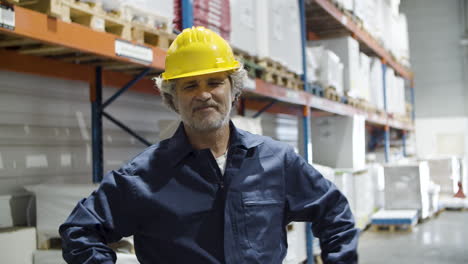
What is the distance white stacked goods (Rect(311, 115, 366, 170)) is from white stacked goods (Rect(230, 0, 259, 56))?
3.95 metres

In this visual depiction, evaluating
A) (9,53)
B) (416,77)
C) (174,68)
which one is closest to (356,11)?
(9,53)

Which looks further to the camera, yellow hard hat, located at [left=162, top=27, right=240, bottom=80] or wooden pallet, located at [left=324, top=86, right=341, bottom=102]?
wooden pallet, located at [left=324, top=86, right=341, bottom=102]

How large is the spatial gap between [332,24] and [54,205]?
6.53m

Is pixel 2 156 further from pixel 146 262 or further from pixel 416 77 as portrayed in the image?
pixel 416 77

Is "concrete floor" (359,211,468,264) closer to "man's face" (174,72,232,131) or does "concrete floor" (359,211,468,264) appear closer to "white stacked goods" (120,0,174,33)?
"white stacked goods" (120,0,174,33)

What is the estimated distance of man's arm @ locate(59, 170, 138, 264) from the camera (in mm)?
1746

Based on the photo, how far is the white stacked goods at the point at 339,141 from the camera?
8.31 metres

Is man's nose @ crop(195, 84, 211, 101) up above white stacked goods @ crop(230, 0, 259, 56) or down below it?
below

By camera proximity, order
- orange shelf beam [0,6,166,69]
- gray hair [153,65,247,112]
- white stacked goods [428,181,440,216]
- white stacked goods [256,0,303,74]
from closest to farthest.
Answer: gray hair [153,65,247,112] → orange shelf beam [0,6,166,69] → white stacked goods [256,0,303,74] → white stacked goods [428,181,440,216]

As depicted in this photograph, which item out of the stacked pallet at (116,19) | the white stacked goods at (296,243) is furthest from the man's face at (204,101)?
the white stacked goods at (296,243)

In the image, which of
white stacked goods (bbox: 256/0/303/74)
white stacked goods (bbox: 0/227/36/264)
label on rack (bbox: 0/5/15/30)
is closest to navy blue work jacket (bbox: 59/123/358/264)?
label on rack (bbox: 0/5/15/30)

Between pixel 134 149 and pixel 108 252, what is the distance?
352 cm

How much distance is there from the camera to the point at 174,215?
182cm

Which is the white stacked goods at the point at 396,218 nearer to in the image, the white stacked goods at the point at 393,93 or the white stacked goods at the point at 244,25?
the white stacked goods at the point at 393,93
